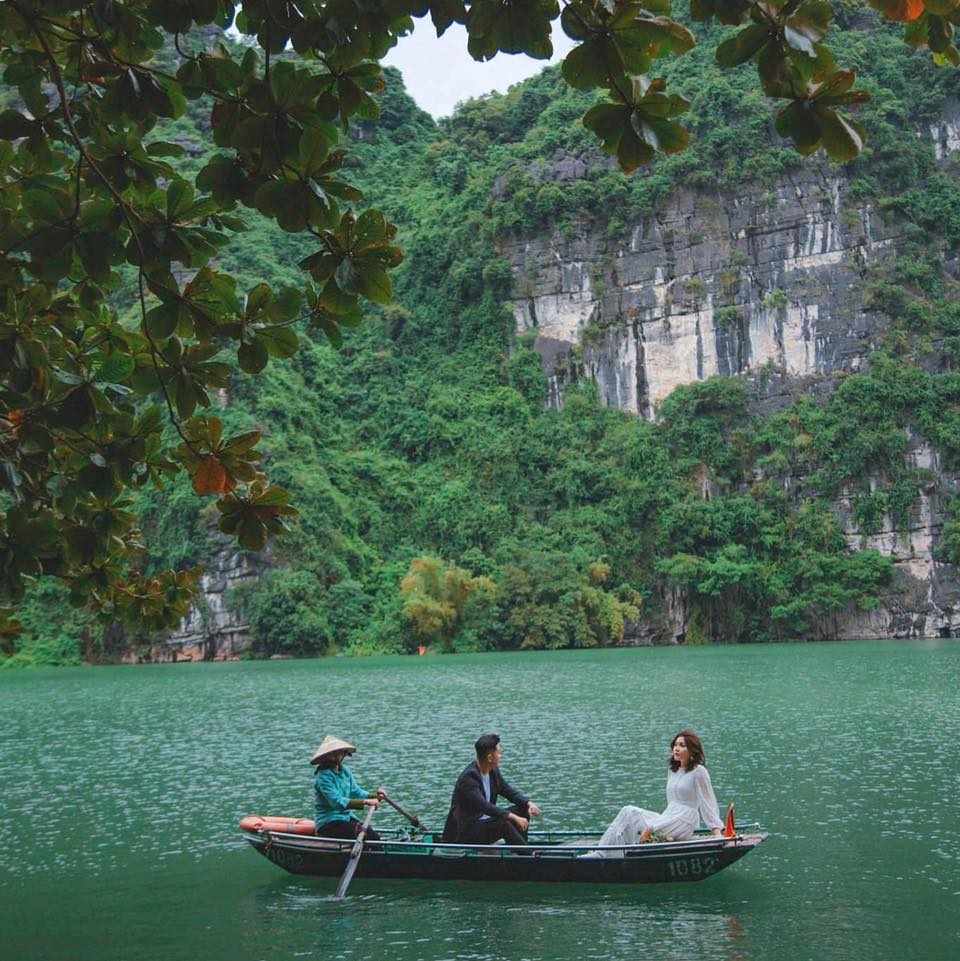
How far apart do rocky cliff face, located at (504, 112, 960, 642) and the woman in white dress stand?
1449 inches

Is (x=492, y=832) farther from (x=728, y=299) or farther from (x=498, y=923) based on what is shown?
(x=728, y=299)

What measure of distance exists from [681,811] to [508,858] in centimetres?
136

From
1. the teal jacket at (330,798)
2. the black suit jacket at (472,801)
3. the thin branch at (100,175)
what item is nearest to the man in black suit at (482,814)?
the black suit jacket at (472,801)

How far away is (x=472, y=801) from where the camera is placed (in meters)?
8.35

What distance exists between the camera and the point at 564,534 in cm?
4862

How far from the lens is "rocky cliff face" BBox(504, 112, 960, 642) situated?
156 ft

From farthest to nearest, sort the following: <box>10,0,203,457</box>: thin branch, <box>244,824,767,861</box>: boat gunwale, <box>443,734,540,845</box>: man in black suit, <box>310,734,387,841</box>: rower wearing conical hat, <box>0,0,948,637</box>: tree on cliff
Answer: <box>310,734,387,841</box>: rower wearing conical hat → <box>443,734,540,845</box>: man in black suit → <box>244,824,767,861</box>: boat gunwale → <box>10,0,203,457</box>: thin branch → <box>0,0,948,637</box>: tree on cliff

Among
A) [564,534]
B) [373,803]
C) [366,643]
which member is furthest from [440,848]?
[564,534]

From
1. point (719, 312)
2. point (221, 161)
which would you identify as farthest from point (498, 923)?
point (719, 312)

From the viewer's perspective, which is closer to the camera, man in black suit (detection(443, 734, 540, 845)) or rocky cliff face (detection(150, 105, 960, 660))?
man in black suit (detection(443, 734, 540, 845))

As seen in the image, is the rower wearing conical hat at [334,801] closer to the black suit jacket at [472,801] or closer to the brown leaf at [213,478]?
the black suit jacket at [472,801]

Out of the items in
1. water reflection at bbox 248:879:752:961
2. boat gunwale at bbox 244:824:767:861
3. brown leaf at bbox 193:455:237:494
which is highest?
brown leaf at bbox 193:455:237:494

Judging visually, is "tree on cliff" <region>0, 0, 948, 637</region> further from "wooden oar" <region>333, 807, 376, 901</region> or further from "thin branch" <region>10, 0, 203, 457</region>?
"wooden oar" <region>333, 807, 376, 901</region>

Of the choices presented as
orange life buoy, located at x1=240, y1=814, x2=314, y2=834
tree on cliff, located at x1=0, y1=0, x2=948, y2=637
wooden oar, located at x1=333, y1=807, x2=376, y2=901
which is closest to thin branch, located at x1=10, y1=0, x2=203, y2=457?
tree on cliff, located at x1=0, y1=0, x2=948, y2=637
